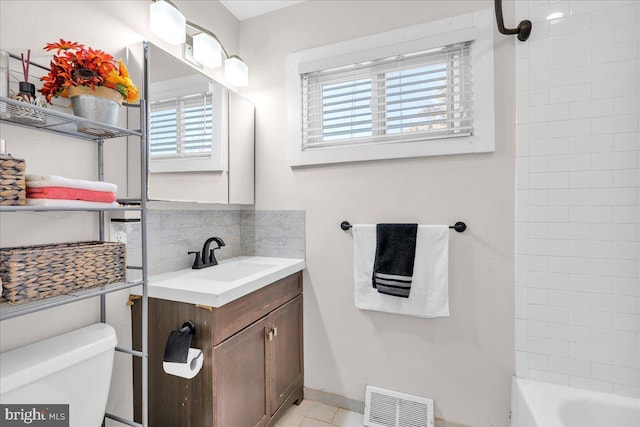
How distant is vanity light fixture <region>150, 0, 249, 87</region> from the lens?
4.76ft

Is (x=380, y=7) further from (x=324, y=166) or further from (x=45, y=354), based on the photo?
(x=45, y=354)

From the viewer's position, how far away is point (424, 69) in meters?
1.71

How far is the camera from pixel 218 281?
1.45 meters

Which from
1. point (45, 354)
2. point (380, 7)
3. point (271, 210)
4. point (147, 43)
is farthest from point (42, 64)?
point (380, 7)

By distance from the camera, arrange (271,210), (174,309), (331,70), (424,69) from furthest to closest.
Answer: (271,210) < (331,70) < (424,69) < (174,309)

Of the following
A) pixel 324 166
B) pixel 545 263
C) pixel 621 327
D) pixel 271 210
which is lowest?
pixel 621 327

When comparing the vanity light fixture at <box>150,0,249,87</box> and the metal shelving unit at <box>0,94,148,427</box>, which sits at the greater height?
the vanity light fixture at <box>150,0,249,87</box>

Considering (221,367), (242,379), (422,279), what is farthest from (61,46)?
(422,279)

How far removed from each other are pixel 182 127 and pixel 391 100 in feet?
3.83

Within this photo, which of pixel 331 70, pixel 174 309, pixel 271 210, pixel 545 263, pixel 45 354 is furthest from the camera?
pixel 271 210

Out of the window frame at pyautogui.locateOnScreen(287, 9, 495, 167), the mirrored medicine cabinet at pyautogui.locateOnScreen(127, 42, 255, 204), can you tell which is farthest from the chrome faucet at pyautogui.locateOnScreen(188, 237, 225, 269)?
the window frame at pyautogui.locateOnScreen(287, 9, 495, 167)

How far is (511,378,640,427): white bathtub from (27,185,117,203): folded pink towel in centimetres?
189

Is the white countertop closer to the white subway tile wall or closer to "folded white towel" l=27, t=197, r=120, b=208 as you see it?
"folded white towel" l=27, t=197, r=120, b=208

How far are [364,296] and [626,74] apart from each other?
1633mm
